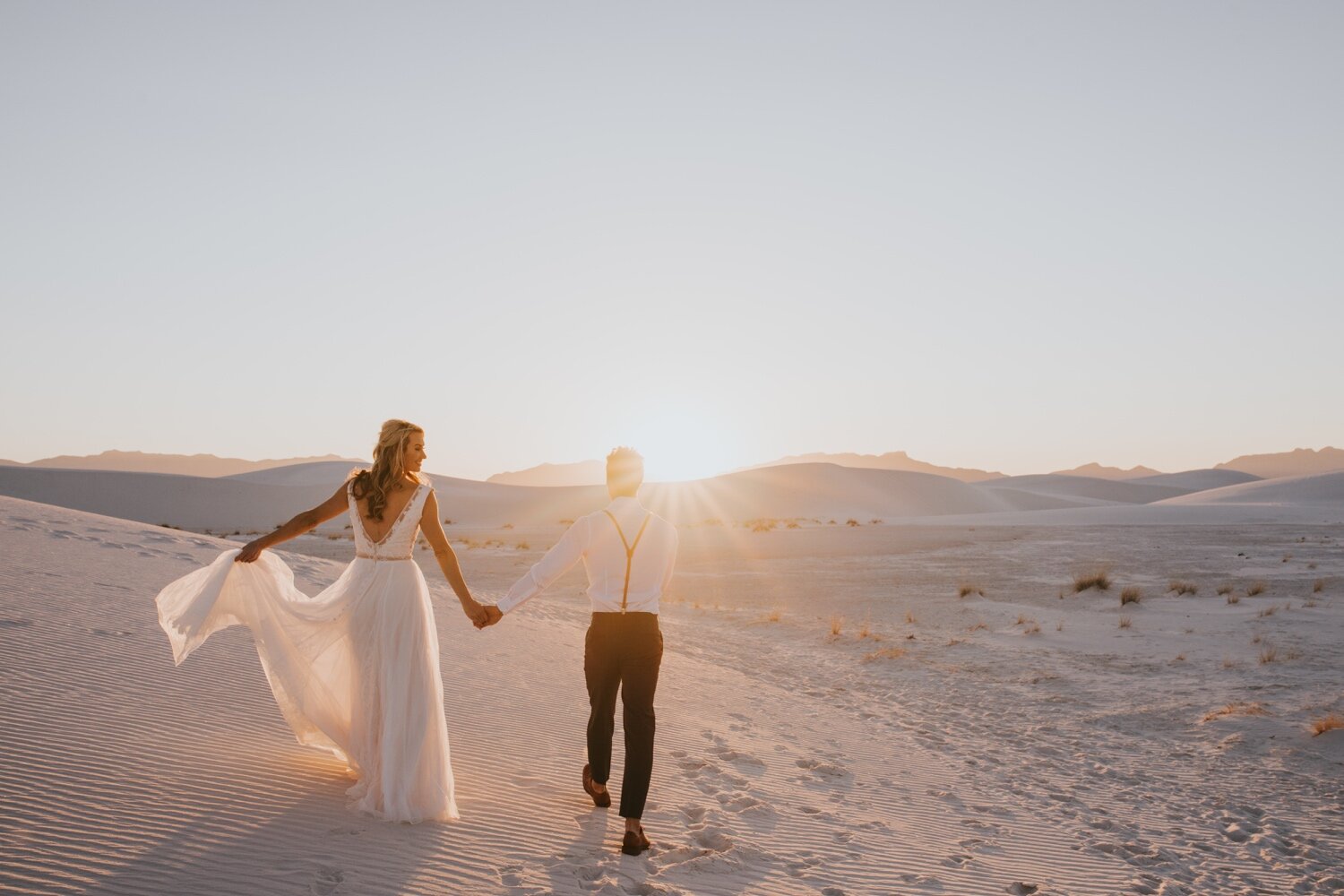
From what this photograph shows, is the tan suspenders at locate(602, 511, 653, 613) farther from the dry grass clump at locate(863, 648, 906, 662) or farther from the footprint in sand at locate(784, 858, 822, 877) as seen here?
the dry grass clump at locate(863, 648, 906, 662)

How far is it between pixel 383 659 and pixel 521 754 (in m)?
2.07

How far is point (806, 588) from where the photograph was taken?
74.1 ft

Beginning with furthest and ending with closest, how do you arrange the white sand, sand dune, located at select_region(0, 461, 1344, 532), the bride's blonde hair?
sand dune, located at select_region(0, 461, 1344, 532) → the bride's blonde hair → the white sand

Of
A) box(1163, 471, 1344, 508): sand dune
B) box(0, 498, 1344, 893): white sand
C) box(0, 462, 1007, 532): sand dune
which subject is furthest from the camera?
box(1163, 471, 1344, 508): sand dune

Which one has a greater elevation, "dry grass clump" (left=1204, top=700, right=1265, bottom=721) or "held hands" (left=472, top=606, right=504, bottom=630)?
"held hands" (left=472, top=606, right=504, bottom=630)

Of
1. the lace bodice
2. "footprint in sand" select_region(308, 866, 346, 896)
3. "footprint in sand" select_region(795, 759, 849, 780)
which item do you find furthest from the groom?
"footprint in sand" select_region(795, 759, 849, 780)

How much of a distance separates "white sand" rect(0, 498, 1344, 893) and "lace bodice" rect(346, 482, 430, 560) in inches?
51.0

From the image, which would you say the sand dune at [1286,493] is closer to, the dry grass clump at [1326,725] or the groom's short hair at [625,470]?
the dry grass clump at [1326,725]

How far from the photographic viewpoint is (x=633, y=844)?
4.62 metres

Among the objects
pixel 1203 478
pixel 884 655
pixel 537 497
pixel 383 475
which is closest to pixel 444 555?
pixel 383 475

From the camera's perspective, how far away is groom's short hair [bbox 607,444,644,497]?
4.68 m

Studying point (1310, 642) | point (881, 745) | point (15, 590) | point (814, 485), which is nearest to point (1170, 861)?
point (881, 745)

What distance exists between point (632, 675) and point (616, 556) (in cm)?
60

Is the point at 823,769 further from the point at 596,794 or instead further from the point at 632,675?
the point at 632,675
